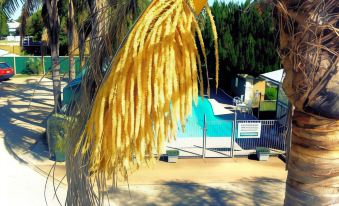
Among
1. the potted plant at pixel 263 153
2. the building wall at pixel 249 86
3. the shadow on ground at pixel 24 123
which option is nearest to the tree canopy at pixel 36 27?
the shadow on ground at pixel 24 123

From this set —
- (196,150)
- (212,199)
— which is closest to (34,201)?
(212,199)

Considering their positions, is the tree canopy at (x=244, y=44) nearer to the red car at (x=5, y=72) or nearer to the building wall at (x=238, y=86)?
the building wall at (x=238, y=86)

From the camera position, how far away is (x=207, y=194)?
9.37 metres

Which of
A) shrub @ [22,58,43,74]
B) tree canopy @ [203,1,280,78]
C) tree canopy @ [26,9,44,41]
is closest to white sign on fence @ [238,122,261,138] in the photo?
tree canopy @ [203,1,280,78]

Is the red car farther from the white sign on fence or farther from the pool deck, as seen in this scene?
the white sign on fence

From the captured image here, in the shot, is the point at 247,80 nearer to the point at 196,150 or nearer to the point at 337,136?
the point at 196,150

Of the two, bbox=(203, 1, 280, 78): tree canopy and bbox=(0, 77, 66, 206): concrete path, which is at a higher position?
bbox=(203, 1, 280, 78): tree canopy

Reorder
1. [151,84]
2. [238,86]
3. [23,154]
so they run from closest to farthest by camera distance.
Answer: [151,84] → [23,154] → [238,86]

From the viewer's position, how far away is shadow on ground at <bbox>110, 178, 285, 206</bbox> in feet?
29.3

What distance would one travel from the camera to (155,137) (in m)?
1.60

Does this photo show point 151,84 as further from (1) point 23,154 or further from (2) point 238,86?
(2) point 238,86

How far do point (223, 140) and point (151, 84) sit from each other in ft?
36.6

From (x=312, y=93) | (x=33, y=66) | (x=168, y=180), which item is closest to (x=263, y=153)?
(x=168, y=180)

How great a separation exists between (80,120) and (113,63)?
474 mm
